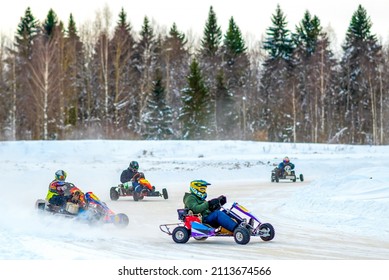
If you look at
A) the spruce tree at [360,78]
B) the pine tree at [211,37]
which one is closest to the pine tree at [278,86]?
the spruce tree at [360,78]

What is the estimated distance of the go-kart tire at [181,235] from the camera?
11.9 meters

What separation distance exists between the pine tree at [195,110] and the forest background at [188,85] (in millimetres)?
90

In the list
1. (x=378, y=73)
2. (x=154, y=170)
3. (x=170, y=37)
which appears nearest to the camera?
(x=154, y=170)

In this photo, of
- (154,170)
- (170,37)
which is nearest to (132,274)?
(154,170)

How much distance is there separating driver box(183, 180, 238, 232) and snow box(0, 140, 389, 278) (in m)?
0.35

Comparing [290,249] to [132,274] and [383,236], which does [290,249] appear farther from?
[132,274]

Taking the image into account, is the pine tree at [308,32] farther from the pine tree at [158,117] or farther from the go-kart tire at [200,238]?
the go-kart tire at [200,238]

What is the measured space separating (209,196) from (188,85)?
37.2 metres

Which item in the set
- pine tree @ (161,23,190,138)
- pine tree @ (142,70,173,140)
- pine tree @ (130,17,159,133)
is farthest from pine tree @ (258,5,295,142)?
pine tree @ (142,70,173,140)

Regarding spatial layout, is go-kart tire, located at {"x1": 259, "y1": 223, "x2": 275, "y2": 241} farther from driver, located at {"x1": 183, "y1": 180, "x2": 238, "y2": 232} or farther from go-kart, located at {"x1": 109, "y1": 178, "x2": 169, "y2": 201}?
go-kart, located at {"x1": 109, "y1": 178, "x2": 169, "y2": 201}

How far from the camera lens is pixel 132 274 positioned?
349 inches

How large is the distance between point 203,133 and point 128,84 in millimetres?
9705

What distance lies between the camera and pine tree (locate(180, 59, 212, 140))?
2233 inches

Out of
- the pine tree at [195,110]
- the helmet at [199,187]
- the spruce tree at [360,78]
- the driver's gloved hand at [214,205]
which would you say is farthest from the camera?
the spruce tree at [360,78]
